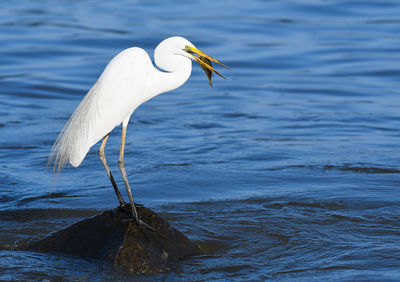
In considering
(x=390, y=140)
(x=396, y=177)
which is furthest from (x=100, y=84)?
(x=390, y=140)

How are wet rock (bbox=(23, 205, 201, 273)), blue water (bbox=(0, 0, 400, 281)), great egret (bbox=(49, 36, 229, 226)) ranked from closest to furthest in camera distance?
wet rock (bbox=(23, 205, 201, 273)) < great egret (bbox=(49, 36, 229, 226)) < blue water (bbox=(0, 0, 400, 281))

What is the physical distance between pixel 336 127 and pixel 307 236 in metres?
3.74

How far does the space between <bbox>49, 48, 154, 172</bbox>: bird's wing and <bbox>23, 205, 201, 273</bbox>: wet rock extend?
51cm

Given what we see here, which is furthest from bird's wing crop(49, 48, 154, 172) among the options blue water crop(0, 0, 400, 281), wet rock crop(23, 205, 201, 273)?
blue water crop(0, 0, 400, 281)

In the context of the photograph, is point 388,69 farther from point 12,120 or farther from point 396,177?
point 12,120

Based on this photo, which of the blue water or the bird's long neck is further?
the blue water

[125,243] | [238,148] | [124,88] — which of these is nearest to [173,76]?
[124,88]

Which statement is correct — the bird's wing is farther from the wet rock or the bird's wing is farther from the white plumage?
the wet rock

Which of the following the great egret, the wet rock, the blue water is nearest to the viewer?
the wet rock

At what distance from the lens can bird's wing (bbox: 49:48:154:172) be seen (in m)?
5.53

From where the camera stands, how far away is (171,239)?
18.3 ft

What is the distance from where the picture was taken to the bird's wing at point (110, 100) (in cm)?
553

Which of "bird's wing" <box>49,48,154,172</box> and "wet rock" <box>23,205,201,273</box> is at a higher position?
"bird's wing" <box>49,48,154,172</box>

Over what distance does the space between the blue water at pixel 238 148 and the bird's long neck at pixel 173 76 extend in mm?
1339
